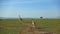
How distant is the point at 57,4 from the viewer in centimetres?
166

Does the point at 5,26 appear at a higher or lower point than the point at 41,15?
lower

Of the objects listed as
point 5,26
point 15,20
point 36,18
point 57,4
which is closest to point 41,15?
point 36,18

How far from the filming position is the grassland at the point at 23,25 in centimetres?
164

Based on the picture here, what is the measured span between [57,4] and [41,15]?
328 mm

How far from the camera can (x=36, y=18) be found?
165 cm

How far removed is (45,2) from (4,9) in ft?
2.40

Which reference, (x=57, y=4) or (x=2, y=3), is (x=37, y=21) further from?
(x=2, y=3)

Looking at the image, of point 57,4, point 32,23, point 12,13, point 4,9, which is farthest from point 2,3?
point 57,4

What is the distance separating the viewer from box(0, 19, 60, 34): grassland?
1639mm

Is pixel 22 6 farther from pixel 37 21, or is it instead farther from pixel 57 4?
pixel 57 4

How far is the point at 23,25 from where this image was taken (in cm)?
169

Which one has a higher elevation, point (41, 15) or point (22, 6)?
point (22, 6)


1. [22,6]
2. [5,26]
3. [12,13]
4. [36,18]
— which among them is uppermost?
[22,6]

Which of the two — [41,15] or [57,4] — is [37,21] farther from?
[57,4]
